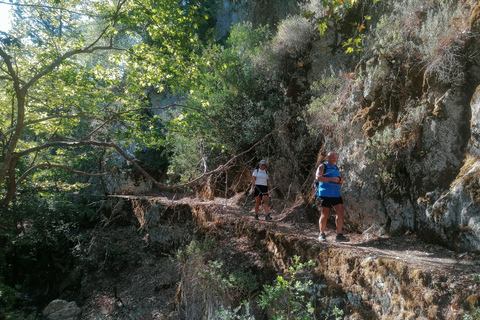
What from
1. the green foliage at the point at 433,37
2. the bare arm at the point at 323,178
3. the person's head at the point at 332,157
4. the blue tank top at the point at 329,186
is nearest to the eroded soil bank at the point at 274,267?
the blue tank top at the point at 329,186

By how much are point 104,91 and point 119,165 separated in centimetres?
782

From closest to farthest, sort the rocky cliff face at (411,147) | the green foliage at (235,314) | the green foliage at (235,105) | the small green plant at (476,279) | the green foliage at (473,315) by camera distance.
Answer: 1. the green foliage at (473,315)
2. the small green plant at (476,279)
3. the green foliage at (235,314)
4. the rocky cliff face at (411,147)
5. the green foliage at (235,105)

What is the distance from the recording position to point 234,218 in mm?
7664

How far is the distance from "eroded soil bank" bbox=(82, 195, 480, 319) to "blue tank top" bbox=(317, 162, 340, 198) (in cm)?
84

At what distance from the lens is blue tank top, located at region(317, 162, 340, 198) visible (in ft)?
16.5

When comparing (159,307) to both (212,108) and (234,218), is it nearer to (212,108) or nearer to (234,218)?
(234,218)

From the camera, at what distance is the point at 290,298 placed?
10.7 ft

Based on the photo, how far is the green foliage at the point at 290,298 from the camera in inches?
128

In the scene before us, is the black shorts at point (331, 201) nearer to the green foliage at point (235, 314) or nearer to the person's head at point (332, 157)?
the person's head at point (332, 157)

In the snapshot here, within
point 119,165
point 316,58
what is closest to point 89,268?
point 119,165

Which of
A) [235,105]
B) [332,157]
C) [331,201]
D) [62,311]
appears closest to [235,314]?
[331,201]

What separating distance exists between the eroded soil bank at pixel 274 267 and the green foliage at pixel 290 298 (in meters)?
0.29

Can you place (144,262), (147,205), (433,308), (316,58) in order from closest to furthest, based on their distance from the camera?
(433,308), (316,58), (144,262), (147,205)

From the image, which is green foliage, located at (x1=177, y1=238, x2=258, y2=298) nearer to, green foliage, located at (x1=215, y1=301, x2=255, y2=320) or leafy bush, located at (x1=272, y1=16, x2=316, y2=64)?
green foliage, located at (x1=215, y1=301, x2=255, y2=320)
